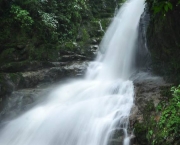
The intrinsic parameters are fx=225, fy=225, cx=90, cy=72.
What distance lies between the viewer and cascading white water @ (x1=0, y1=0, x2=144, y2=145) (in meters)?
5.75

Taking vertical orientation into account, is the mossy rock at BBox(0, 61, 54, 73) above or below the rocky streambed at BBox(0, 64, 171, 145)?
Result: above

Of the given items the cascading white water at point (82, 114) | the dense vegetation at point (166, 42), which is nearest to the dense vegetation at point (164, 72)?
the dense vegetation at point (166, 42)

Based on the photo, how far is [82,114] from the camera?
664 centimetres


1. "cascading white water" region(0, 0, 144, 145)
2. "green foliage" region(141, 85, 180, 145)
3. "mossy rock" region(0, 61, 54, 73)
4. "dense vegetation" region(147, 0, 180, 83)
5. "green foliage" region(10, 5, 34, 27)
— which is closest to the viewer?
"green foliage" region(141, 85, 180, 145)

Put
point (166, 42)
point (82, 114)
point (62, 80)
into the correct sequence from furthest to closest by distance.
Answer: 1. point (62, 80)
2. point (166, 42)
3. point (82, 114)

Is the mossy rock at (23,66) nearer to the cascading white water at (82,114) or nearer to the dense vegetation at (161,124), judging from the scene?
the cascading white water at (82,114)

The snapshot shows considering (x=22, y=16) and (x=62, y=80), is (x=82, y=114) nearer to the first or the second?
(x=62, y=80)

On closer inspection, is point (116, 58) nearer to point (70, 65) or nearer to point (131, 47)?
point (131, 47)

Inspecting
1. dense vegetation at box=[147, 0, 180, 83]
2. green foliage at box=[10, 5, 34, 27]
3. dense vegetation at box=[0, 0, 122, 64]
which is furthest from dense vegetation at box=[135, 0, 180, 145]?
green foliage at box=[10, 5, 34, 27]

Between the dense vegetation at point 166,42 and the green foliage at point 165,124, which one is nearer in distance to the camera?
the green foliage at point 165,124

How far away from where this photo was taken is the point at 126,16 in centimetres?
1298

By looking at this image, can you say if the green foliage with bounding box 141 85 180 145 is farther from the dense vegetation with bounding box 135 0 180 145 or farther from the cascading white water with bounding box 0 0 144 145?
the cascading white water with bounding box 0 0 144 145

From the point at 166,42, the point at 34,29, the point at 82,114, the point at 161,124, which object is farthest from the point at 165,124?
the point at 34,29

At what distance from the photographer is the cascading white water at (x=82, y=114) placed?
5754 millimetres
